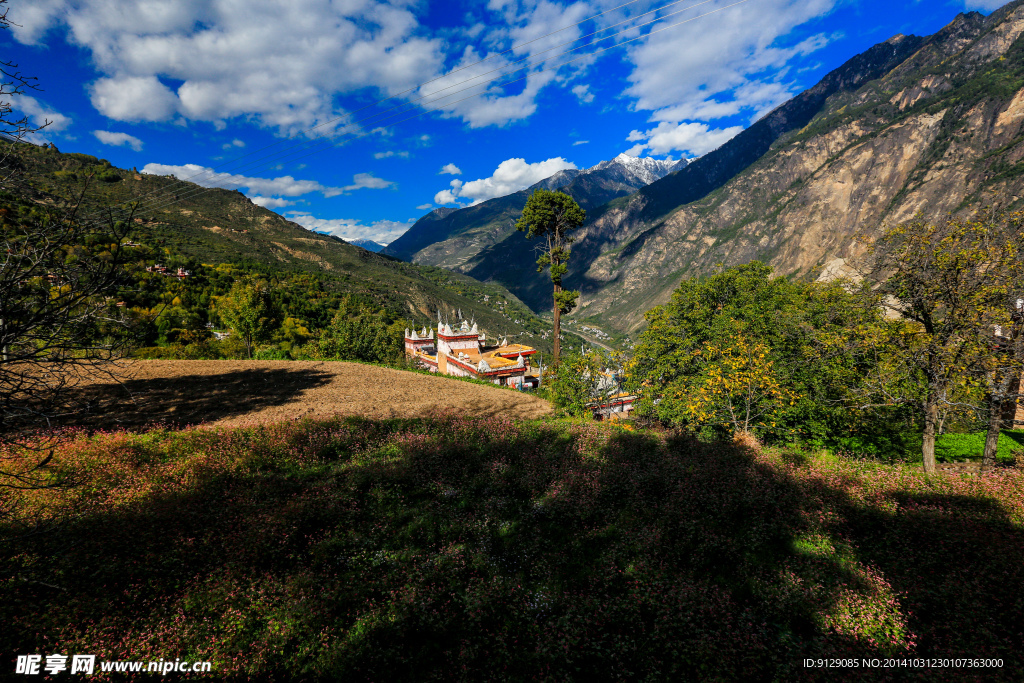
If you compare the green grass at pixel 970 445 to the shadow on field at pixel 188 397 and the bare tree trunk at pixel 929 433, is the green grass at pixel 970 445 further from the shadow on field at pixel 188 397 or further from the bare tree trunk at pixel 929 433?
the shadow on field at pixel 188 397

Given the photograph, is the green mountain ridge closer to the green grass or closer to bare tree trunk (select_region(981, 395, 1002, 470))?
bare tree trunk (select_region(981, 395, 1002, 470))

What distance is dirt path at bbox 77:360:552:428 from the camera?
13.1 meters

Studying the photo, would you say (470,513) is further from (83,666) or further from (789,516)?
(789,516)

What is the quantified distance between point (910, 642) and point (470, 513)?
6.61 m

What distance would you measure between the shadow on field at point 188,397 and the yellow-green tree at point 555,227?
14.3 meters

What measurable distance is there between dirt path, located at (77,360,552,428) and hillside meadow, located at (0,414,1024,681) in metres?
3.66

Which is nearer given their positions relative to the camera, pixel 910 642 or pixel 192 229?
pixel 910 642

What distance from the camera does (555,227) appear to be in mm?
26375

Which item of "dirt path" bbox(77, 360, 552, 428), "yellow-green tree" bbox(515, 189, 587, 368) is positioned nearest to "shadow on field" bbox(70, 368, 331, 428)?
"dirt path" bbox(77, 360, 552, 428)

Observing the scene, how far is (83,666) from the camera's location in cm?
425

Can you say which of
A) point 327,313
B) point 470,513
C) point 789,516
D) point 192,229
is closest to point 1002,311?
point 789,516

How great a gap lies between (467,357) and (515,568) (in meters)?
36.6

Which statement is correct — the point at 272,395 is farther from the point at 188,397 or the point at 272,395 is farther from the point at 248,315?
the point at 248,315

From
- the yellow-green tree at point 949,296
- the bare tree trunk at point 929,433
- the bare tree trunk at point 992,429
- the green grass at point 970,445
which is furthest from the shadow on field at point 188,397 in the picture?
the green grass at point 970,445
